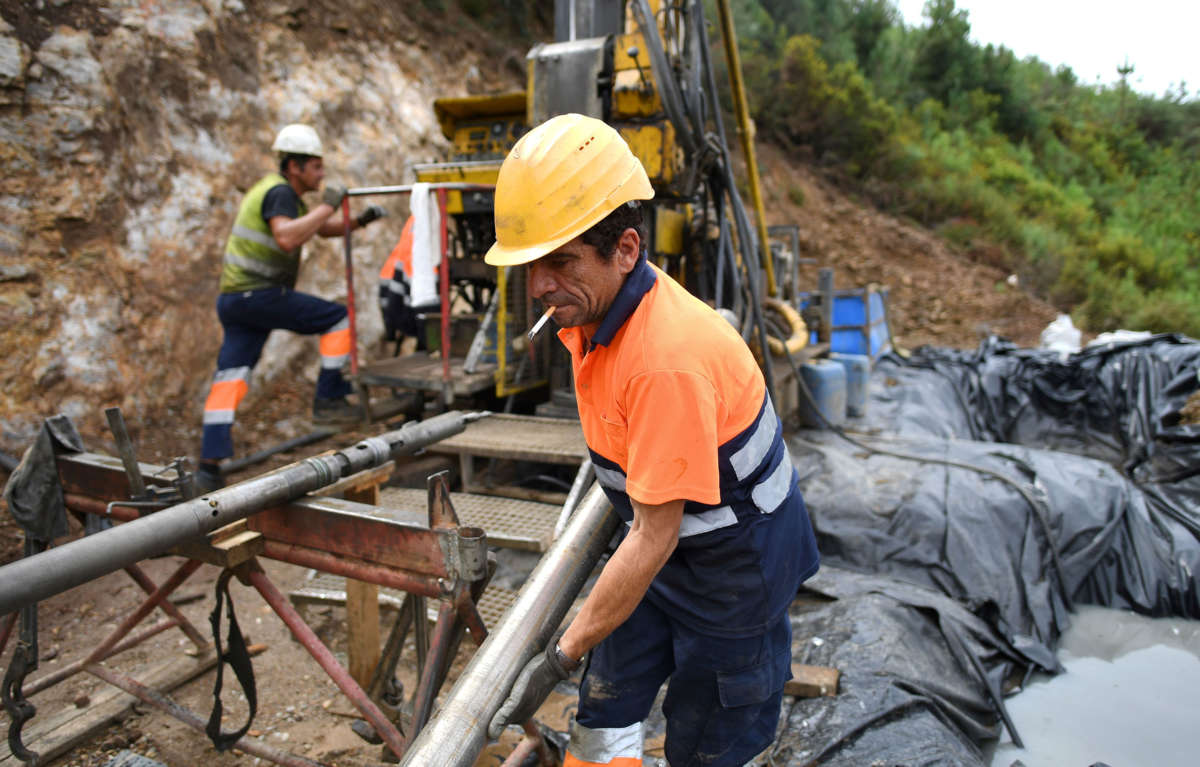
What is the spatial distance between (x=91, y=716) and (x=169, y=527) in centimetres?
178

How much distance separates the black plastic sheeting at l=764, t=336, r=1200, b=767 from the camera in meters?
2.58

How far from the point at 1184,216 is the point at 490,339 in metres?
19.6

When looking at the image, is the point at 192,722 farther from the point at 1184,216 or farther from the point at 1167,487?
the point at 1184,216

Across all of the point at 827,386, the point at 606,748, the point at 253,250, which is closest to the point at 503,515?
the point at 606,748

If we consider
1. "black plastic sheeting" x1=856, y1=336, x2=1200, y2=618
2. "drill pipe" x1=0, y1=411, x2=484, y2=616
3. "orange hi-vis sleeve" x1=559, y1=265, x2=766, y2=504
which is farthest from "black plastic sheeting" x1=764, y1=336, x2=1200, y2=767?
"drill pipe" x1=0, y1=411, x2=484, y2=616

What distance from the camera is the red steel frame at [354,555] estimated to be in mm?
1845

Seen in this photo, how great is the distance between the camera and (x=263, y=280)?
4.31 metres

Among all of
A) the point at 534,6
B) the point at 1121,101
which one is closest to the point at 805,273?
the point at 534,6

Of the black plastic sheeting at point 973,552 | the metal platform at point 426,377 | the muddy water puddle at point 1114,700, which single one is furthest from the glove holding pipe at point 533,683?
the metal platform at point 426,377

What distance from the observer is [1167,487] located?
5012mm

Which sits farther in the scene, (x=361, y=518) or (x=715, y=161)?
(x=715, y=161)

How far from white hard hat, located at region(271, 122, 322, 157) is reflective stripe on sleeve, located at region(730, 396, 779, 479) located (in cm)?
372

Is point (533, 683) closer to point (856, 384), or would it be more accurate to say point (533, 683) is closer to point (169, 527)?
point (169, 527)

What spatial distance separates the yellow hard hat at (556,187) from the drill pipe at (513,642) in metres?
0.73
